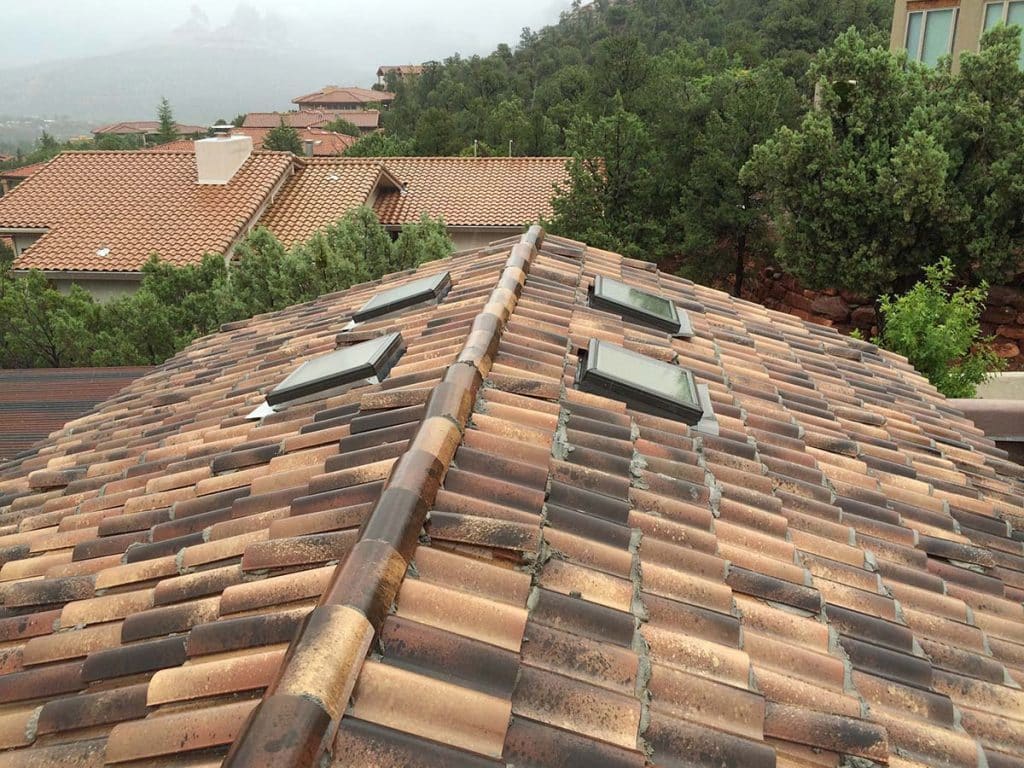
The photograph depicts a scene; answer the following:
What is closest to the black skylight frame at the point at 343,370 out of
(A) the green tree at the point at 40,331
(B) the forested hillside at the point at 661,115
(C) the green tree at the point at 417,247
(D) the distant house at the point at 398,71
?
(C) the green tree at the point at 417,247

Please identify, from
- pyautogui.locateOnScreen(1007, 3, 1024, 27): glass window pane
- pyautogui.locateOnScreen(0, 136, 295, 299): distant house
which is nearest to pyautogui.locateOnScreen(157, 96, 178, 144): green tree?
pyautogui.locateOnScreen(0, 136, 295, 299): distant house

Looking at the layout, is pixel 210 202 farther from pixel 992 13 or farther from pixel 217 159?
pixel 992 13

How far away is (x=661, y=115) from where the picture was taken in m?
19.3

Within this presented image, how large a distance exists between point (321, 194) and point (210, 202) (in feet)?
10.8

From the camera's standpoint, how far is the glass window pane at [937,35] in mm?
18719

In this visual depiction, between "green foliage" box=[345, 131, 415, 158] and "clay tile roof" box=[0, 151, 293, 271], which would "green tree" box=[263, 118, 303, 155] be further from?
"clay tile roof" box=[0, 151, 293, 271]

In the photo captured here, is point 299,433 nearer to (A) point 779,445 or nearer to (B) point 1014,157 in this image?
(A) point 779,445

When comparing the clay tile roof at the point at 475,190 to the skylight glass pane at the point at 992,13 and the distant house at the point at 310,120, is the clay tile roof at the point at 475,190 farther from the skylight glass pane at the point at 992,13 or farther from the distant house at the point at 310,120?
the distant house at the point at 310,120

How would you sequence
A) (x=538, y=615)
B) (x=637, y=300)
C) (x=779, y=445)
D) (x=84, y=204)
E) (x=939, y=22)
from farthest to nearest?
1. (x=84, y=204)
2. (x=939, y=22)
3. (x=637, y=300)
4. (x=779, y=445)
5. (x=538, y=615)

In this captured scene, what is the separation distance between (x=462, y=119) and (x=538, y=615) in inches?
1636

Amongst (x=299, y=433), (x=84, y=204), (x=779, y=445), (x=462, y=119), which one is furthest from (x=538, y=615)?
(x=462, y=119)

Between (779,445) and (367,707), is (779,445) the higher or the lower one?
the lower one

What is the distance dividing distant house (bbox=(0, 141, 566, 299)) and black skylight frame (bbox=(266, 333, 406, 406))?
16.1 m

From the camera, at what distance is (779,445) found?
171 inches
